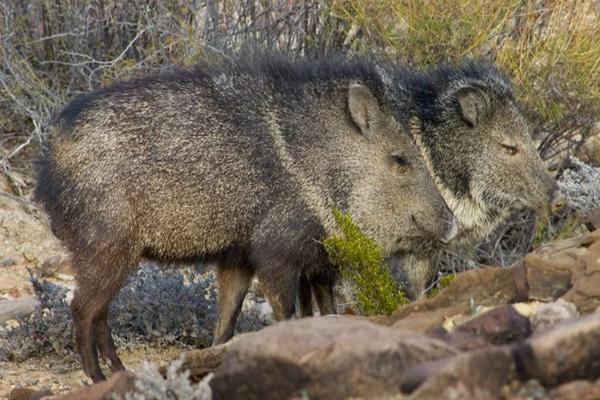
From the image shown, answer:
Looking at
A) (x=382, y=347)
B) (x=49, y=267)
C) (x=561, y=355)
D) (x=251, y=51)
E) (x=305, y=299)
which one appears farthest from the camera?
(x=49, y=267)

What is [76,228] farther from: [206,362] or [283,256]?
[206,362]

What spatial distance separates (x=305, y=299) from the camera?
5.60m

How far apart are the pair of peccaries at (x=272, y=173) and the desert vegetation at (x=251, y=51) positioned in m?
0.27

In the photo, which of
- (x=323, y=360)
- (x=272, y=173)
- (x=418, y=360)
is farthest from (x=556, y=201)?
(x=323, y=360)

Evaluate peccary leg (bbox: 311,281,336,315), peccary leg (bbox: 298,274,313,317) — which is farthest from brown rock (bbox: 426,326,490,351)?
peccary leg (bbox: 298,274,313,317)

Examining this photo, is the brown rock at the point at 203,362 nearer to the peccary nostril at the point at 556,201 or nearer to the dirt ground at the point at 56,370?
the dirt ground at the point at 56,370

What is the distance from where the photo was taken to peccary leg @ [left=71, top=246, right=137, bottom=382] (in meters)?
4.88

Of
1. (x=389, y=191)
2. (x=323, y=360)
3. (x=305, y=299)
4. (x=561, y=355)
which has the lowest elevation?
(x=305, y=299)

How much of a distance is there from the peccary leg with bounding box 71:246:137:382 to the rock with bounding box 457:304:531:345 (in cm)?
198

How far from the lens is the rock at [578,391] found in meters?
2.78

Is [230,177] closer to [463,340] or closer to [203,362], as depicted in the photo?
[203,362]

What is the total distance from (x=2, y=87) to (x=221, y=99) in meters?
3.04

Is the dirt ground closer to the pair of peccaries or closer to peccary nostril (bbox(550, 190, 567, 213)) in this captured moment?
the pair of peccaries

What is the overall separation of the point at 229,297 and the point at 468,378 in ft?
9.42
